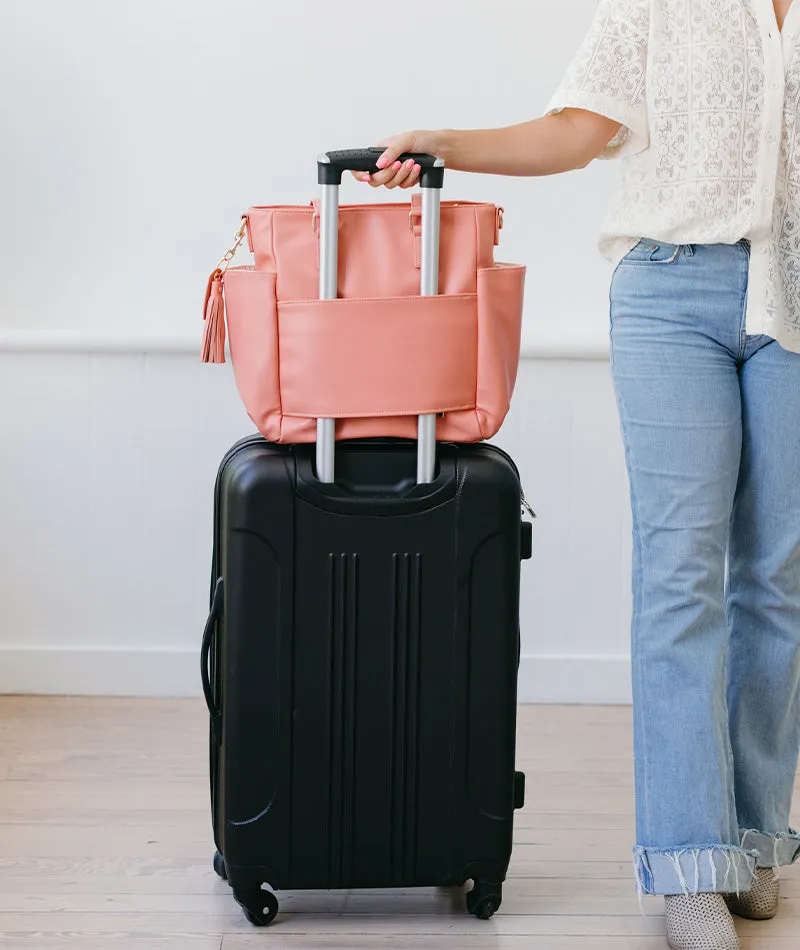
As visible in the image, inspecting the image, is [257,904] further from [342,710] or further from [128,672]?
[128,672]

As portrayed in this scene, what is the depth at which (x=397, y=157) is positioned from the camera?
140 centimetres

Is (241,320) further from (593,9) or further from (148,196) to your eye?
(593,9)

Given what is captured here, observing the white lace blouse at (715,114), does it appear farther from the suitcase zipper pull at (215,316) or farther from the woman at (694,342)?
the suitcase zipper pull at (215,316)

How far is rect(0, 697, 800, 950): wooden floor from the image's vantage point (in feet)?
5.01

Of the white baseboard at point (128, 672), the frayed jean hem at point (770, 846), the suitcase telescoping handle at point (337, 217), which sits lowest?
the white baseboard at point (128, 672)

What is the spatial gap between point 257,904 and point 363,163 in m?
0.90

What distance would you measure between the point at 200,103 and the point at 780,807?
1635 mm

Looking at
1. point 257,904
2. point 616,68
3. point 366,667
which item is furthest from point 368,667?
point 616,68

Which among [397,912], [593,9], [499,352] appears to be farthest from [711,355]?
[593,9]

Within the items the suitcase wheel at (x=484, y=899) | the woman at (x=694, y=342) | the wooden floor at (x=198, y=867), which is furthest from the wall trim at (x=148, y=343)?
the suitcase wheel at (x=484, y=899)

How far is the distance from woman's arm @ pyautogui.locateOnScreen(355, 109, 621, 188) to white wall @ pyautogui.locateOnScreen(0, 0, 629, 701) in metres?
0.95

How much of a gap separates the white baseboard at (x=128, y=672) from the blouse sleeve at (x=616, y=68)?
1.31 metres

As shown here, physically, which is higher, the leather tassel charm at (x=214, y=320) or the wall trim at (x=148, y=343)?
the leather tassel charm at (x=214, y=320)

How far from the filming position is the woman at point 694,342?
1.40 m
